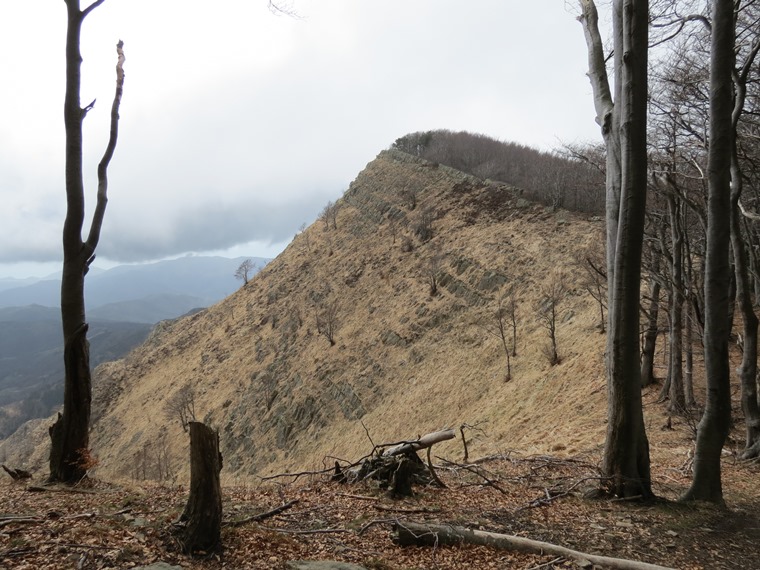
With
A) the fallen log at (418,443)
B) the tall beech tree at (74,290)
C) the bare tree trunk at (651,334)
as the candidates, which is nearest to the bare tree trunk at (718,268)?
the fallen log at (418,443)

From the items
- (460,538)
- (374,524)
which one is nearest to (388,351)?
(374,524)

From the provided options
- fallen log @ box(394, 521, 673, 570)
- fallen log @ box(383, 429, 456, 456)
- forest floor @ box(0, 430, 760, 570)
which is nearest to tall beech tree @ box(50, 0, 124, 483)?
forest floor @ box(0, 430, 760, 570)

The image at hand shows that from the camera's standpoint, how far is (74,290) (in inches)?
252

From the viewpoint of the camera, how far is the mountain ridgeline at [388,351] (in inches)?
867

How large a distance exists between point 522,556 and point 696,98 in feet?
33.6

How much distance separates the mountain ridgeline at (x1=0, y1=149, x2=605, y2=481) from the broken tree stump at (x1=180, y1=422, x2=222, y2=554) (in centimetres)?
948

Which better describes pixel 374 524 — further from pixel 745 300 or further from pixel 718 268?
pixel 745 300

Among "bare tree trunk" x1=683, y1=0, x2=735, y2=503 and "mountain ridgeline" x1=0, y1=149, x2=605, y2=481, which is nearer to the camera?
"bare tree trunk" x1=683, y1=0, x2=735, y2=503

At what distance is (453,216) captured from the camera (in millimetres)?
46875

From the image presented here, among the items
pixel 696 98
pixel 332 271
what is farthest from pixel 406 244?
pixel 696 98

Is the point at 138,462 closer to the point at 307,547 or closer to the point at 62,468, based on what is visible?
the point at 62,468

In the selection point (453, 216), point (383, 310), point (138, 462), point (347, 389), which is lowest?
point (138, 462)

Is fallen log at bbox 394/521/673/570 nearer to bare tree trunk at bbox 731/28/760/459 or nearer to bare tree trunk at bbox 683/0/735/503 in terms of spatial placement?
bare tree trunk at bbox 683/0/735/503

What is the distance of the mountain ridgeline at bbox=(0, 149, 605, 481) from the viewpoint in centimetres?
2203
